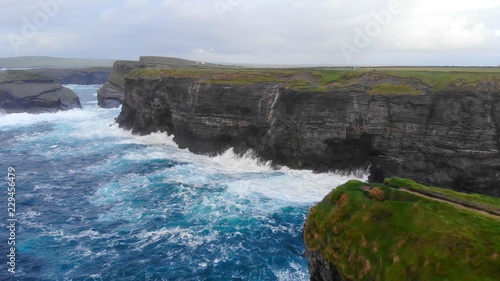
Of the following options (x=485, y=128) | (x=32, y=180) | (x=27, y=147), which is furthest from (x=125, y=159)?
(x=485, y=128)

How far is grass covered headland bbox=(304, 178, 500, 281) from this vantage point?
38.5 feet

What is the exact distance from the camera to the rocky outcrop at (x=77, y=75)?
176125 mm

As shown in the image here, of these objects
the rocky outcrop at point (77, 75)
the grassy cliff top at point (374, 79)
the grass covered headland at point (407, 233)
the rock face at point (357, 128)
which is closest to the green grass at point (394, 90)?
the grassy cliff top at point (374, 79)

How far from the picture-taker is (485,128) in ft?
115

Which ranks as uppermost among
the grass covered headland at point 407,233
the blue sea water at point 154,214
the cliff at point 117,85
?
the cliff at point 117,85

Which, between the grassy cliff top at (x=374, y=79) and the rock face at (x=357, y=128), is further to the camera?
the grassy cliff top at (x=374, y=79)

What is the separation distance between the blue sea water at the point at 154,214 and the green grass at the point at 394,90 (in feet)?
42.4

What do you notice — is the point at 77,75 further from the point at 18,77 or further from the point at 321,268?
the point at 321,268

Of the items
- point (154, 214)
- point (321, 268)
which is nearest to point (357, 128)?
point (154, 214)

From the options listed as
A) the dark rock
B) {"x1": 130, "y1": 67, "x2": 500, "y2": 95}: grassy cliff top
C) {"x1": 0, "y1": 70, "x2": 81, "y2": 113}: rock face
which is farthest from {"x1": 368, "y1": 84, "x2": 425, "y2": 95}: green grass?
{"x1": 0, "y1": 70, "x2": 81, "y2": 113}: rock face

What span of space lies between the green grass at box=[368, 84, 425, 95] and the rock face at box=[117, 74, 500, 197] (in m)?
0.88

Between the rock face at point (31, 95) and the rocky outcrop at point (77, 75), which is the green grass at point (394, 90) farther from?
the rocky outcrop at point (77, 75)

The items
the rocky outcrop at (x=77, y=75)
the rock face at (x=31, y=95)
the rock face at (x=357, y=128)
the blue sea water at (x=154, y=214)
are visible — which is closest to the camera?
the blue sea water at (x=154, y=214)

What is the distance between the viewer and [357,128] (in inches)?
1613
